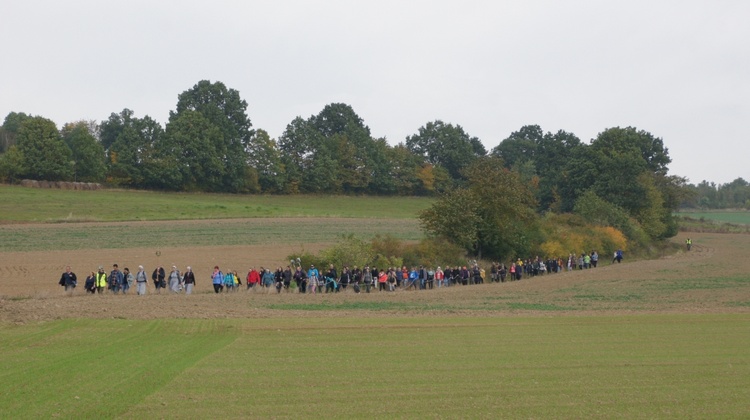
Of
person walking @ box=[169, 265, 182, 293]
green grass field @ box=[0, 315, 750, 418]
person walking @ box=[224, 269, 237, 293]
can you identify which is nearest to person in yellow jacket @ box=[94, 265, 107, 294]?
person walking @ box=[169, 265, 182, 293]

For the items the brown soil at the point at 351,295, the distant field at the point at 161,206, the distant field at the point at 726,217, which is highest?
the distant field at the point at 161,206

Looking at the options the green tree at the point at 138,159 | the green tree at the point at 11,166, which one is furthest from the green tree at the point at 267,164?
the green tree at the point at 11,166

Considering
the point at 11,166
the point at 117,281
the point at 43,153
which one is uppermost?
the point at 43,153

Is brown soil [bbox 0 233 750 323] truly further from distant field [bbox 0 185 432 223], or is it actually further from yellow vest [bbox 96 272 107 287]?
distant field [bbox 0 185 432 223]

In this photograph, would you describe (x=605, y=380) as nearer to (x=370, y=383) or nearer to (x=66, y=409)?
(x=370, y=383)

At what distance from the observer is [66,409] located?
39.7 ft

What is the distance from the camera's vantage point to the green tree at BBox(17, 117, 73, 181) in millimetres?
92125

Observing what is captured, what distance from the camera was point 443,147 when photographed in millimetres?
135125

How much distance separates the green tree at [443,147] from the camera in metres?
134

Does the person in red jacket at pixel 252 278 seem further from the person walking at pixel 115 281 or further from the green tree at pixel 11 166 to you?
the green tree at pixel 11 166

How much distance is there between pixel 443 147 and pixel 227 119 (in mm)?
40824

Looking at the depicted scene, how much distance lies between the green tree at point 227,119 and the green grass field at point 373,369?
81.0 metres

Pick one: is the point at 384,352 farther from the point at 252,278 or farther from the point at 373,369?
the point at 252,278

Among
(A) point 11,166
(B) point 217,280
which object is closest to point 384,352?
(B) point 217,280
